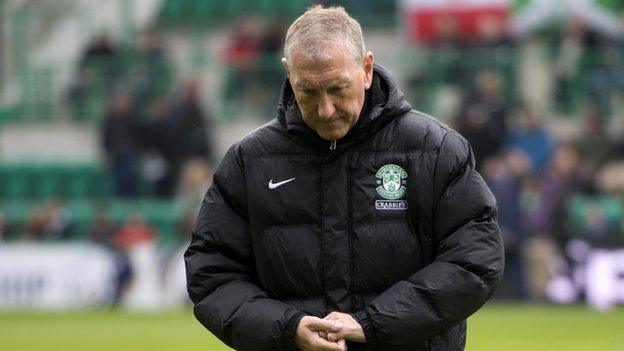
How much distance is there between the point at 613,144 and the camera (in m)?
18.3

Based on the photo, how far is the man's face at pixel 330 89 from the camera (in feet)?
13.5

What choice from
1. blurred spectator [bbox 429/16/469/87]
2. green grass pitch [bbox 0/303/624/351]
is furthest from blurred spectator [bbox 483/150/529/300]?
blurred spectator [bbox 429/16/469/87]

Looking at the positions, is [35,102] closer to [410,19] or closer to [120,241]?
[120,241]

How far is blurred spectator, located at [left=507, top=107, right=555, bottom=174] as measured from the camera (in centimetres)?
1836

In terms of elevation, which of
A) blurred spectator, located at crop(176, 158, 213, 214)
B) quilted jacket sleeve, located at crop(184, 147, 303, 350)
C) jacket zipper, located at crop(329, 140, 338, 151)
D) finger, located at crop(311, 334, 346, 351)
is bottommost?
blurred spectator, located at crop(176, 158, 213, 214)

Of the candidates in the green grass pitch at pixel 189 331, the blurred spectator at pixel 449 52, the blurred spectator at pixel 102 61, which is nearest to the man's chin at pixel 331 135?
the green grass pitch at pixel 189 331

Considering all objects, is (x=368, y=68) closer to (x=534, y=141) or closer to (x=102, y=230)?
(x=534, y=141)

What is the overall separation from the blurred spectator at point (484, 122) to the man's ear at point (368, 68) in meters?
13.6

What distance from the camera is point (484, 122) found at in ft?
59.4

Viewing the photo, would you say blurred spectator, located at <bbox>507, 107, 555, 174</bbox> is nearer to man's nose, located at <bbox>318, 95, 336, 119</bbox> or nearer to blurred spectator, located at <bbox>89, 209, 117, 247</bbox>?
blurred spectator, located at <bbox>89, 209, 117, 247</bbox>

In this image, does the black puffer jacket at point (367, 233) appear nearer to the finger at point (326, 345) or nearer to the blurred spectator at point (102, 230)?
the finger at point (326, 345)

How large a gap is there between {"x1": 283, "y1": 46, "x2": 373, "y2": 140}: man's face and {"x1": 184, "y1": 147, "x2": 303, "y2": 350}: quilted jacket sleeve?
1.16 ft

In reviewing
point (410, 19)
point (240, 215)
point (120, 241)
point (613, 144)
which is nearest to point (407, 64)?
point (410, 19)

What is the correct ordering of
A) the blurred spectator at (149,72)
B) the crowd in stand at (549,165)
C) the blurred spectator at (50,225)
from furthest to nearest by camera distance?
1. the blurred spectator at (149,72)
2. the blurred spectator at (50,225)
3. the crowd in stand at (549,165)
